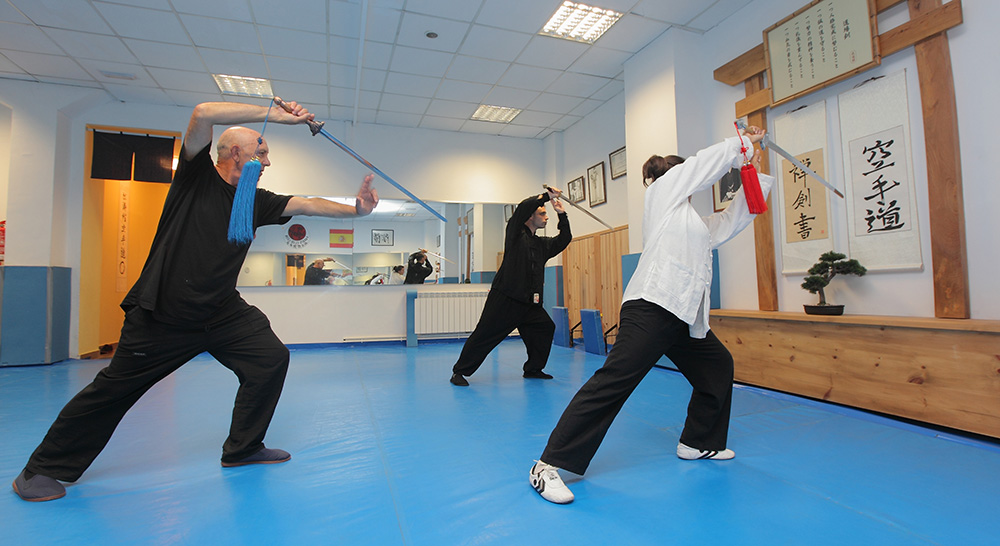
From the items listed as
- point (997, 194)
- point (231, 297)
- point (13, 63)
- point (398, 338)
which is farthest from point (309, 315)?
point (997, 194)

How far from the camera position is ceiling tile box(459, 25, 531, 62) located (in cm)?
453

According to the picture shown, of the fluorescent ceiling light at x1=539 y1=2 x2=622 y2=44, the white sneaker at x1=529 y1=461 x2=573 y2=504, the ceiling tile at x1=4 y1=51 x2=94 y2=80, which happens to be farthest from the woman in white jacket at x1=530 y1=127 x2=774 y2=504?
the ceiling tile at x1=4 y1=51 x2=94 y2=80

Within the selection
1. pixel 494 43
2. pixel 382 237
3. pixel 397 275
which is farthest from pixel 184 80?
pixel 494 43

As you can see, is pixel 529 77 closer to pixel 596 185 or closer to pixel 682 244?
pixel 596 185

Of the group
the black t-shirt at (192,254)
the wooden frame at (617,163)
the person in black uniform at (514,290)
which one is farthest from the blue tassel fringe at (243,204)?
the wooden frame at (617,163)

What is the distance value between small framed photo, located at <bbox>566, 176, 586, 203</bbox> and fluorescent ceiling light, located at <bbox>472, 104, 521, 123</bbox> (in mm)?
1289

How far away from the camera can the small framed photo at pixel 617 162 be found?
5762mm

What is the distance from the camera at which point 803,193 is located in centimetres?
350

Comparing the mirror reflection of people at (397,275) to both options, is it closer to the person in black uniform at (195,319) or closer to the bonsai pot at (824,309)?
the person in black uniform at (195,319)

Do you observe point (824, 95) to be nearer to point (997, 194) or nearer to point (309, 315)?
point (997, 194)

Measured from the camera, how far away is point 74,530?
1.48 meters

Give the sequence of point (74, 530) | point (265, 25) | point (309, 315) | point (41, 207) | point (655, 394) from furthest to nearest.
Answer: point (309, 315)
point (41, 207)
point (265, 25)
point (655, 394)
point (74, 530)

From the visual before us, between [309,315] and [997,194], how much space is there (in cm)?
673

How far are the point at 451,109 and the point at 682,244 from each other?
5154mm
